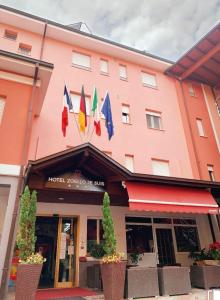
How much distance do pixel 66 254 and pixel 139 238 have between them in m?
4.02

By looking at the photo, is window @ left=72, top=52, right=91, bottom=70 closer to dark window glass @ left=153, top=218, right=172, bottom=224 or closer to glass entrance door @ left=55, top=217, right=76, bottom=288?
glass entrance door @ left=55, top=217, right=76, bottom=288

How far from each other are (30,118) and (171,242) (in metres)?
10.1

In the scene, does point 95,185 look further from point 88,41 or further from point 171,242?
point 88,41

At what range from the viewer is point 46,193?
11.1 meters

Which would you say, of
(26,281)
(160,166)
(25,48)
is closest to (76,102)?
(25,48)

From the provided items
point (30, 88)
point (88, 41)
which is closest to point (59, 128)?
point (30, 88)

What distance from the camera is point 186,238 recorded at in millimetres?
14414

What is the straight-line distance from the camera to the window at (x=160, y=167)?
598 inches

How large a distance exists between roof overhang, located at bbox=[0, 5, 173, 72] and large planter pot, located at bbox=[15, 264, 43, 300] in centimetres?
1454

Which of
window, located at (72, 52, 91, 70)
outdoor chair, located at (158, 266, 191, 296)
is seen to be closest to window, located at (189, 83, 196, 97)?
window, located at (72, 52, 91, 70)

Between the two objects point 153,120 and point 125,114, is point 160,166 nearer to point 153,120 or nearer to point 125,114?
point 153,120

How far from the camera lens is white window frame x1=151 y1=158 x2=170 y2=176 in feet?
49.8

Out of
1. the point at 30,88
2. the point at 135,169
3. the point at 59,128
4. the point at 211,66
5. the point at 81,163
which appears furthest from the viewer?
the point at 211,66

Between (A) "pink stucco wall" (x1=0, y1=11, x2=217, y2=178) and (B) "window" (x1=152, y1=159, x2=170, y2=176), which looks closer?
(A) "pink stucco wall" (x1=0, y1=11, x2=217, y2=178)
